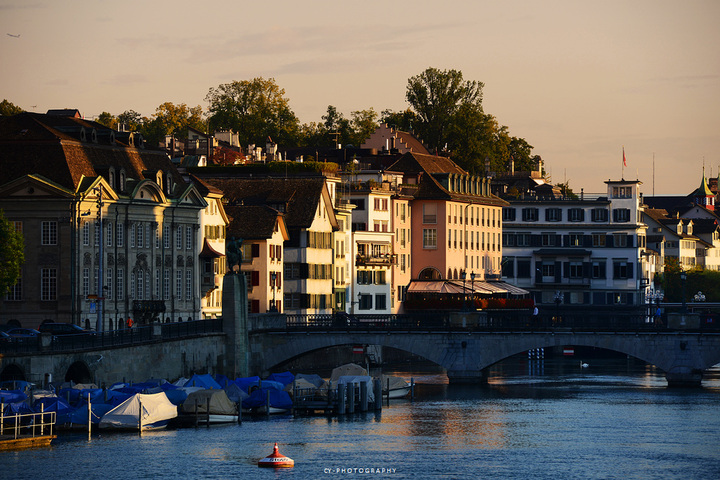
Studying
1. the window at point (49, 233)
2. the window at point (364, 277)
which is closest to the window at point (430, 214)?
the window at point (364, 277)

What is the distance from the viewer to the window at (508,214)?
192875mm

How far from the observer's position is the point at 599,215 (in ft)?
632

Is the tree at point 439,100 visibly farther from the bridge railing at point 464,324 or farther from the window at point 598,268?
the bridge railing at point 464,324

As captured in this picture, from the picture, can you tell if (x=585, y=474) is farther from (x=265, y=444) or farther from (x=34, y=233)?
(x=34, y=233)

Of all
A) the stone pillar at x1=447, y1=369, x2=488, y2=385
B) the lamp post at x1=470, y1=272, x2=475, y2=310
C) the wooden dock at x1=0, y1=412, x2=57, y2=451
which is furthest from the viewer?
the lamp post at x1=470, y1=272, x2=475, y2=310

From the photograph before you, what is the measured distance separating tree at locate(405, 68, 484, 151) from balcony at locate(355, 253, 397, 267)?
130ft

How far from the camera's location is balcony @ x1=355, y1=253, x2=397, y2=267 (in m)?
156

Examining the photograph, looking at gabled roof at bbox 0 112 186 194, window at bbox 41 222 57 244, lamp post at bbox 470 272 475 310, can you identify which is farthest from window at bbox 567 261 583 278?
window at bbox 41 222 57 244

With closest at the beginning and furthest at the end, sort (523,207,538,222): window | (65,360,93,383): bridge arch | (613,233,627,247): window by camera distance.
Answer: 1. (65,360,93,383): bridge arch
2. (613,233,627,247): window
3. (523,207,538,222): window

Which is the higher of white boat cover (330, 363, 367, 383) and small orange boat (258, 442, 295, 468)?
white boat cover (330, 363, 367, 383)

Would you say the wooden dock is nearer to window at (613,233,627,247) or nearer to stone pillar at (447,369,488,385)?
stone pillar at (447,369,488,385)

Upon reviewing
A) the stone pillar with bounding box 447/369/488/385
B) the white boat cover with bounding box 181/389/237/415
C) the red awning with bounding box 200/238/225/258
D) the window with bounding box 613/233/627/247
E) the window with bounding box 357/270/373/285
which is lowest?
the white boat cover with bounding box 181/389/237/415

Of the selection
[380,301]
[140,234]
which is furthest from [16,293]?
[380,301]

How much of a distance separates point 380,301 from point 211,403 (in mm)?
64432
